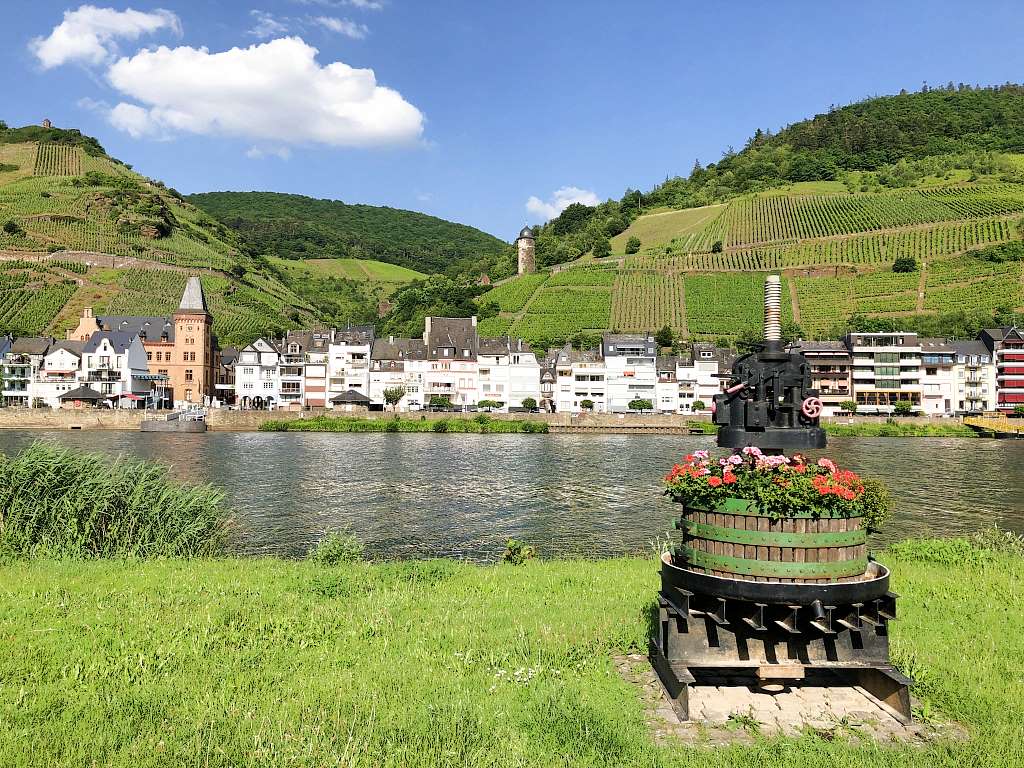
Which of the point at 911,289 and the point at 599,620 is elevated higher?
the point at 911,289

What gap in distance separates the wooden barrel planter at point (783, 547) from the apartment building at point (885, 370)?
91.6 meters

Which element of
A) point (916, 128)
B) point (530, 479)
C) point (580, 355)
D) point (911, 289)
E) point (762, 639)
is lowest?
point (530, 479)

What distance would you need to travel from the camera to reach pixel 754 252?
136 meters

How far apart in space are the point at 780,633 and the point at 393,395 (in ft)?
288

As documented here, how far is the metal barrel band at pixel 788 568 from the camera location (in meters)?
7.04

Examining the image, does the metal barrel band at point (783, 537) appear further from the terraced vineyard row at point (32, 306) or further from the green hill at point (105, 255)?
the terraced vineyard row at point (32, 306)

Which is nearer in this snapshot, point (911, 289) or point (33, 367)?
point (33, 367)

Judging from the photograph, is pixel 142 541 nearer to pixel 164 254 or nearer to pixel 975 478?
pixel 975 478

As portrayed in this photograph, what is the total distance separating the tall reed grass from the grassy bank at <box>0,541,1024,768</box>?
7.52ft

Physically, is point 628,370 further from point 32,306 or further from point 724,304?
point 32,306

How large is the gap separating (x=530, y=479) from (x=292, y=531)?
16878 mm

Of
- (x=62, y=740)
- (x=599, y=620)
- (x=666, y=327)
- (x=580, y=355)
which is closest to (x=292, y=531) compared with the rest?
(x=599, y=620)

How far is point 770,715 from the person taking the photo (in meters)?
7.05

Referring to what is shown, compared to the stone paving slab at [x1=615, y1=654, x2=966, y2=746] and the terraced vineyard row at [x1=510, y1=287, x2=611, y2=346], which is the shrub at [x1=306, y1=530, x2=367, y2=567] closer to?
the stone paving slab at [x1=615, y1=654, x2=966, y2=746]
